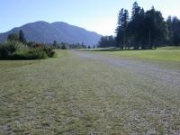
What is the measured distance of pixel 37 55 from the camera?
5484cm

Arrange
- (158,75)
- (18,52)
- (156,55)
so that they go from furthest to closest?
(156,55) → (18,52) → (158,75)

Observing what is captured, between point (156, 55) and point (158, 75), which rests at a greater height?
point (158, 75)

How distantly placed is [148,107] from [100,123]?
254cm

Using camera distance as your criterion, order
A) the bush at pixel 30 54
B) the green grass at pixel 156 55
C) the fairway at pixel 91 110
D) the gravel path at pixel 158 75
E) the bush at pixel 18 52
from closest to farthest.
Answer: the fairway at pixel 91 110
the gravel path at pixel 158 75
the green grass at pixel 156 55
the bush at pixel 30 54
the bush at pixel 18 52

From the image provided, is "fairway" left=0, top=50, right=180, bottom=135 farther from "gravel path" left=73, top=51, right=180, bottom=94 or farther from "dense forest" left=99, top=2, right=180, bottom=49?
"dense forest" left=99, top=2, right=180, bottom=49

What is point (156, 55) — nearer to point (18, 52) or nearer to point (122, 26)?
point (18, 52)

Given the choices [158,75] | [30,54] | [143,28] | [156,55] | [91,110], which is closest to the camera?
[91,110]

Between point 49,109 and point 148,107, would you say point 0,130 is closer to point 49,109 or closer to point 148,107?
point 49,109

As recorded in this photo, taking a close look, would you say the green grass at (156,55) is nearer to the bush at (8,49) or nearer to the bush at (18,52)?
the bush at (18,52)

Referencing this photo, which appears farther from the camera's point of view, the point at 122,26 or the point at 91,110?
the point at 122,26

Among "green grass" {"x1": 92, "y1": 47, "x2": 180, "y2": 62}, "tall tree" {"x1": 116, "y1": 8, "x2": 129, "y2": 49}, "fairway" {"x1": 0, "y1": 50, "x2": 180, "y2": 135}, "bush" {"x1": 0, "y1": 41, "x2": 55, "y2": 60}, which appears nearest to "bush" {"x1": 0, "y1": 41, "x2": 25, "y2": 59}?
"bush" {"x1": 0, "y1": 41, "x2": 55, "y2": 60}

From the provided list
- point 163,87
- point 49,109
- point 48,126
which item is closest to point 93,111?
point 49,109

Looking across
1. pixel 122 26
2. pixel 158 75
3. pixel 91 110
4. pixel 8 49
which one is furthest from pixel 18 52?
pixel 122 26

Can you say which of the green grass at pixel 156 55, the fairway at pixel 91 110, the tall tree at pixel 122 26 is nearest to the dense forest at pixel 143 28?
the tall tree at pixel 122 26
